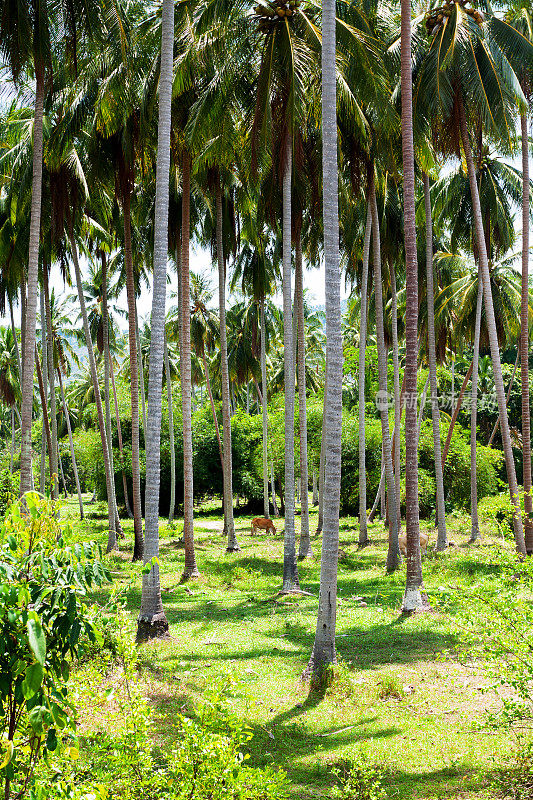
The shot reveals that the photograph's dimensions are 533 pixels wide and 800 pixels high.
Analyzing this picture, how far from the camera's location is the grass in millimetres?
6094

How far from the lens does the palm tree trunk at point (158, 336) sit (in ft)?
33.2

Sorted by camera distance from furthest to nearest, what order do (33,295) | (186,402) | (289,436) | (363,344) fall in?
(363,344)
(186,402)
(289,436)
(33,295)

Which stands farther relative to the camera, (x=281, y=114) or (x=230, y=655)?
(x=281, y=114)

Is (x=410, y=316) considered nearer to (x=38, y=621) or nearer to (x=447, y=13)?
(x=447, y=13)

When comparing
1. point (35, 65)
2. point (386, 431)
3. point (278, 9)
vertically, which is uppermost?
point (278, 9)

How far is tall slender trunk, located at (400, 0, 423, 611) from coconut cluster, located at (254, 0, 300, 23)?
7.67ft

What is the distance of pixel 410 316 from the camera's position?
39.7 feet

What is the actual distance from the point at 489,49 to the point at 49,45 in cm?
928

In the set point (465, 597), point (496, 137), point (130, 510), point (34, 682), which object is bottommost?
point (130, 510)

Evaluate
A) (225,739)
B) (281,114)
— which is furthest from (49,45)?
(225,739)

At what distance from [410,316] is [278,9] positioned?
6.91 m

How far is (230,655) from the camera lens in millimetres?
9805

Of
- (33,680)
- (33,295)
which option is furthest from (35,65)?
(33,680)

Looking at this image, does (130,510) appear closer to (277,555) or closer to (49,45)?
(277,555)
